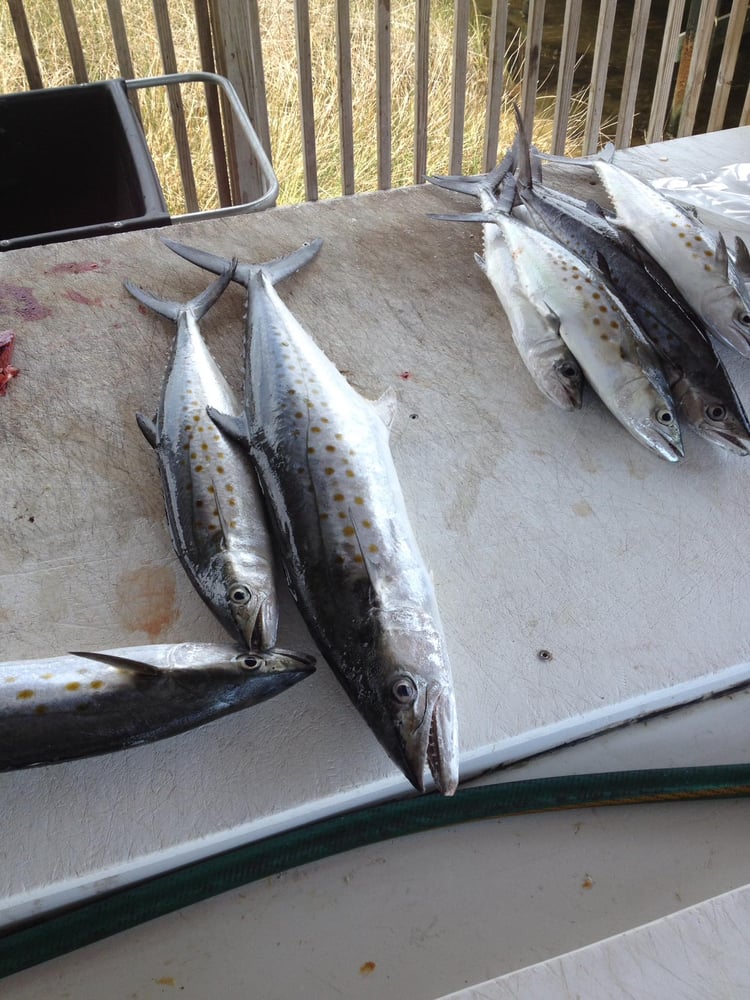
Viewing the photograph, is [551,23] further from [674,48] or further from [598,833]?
[598,833]

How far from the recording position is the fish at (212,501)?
169 cm

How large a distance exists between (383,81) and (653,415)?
312 centimetres

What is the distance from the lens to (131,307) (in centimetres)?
254

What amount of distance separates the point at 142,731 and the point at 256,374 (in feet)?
3.30

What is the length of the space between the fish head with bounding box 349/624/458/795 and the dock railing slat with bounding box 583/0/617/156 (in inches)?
163

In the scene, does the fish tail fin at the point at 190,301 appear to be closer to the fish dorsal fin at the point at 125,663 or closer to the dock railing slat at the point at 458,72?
the fish dorsal fin at the point at 125,663

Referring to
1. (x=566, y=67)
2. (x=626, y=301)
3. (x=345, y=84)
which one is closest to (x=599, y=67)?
(x=566, y=67)

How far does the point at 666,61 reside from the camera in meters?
4.53

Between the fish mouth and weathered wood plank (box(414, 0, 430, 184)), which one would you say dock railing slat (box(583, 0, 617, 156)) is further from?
the fish mouth

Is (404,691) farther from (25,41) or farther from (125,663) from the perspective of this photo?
(25,41)

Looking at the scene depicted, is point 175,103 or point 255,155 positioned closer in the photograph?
point 255,155

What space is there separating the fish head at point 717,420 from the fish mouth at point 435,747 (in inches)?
44.0

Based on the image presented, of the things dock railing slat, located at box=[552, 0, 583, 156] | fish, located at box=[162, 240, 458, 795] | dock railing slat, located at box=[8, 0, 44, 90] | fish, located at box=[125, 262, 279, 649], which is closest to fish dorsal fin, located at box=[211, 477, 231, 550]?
fish, located at box=[125, 262, 279, 649]

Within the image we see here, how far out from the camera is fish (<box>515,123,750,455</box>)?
212cm
